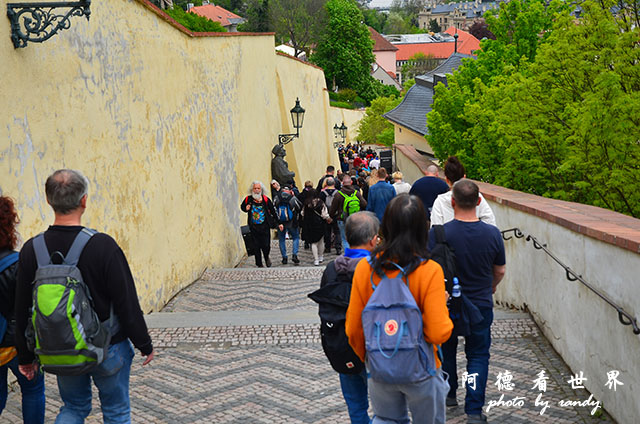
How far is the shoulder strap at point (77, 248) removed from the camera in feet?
11.3

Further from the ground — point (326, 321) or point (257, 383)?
point (326, 321)

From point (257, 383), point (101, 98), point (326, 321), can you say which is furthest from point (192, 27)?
point (326, 321)

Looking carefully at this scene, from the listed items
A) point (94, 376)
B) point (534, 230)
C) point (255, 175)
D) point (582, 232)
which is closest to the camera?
point (94, 376)

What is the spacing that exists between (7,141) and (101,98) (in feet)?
6.74

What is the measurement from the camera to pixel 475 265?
4402mm

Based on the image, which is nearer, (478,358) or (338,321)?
(338,321)

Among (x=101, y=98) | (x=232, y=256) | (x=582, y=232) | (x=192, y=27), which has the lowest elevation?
(x=232, y=256)

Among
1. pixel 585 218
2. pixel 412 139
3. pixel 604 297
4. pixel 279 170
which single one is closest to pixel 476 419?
pixel 604 297

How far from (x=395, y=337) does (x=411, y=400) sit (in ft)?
1.11

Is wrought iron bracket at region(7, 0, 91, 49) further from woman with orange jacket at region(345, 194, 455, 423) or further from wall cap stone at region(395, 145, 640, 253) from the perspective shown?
wall cap stone at region(395, 145, 640, 253)

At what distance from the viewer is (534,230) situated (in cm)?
687

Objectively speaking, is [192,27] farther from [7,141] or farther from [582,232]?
[582,232]

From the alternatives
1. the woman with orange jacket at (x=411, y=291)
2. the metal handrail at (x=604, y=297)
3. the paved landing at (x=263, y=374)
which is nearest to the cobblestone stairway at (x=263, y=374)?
the paved landing at (x=263, y=374)

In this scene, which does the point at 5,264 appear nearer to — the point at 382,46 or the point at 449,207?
the point at 449,207
